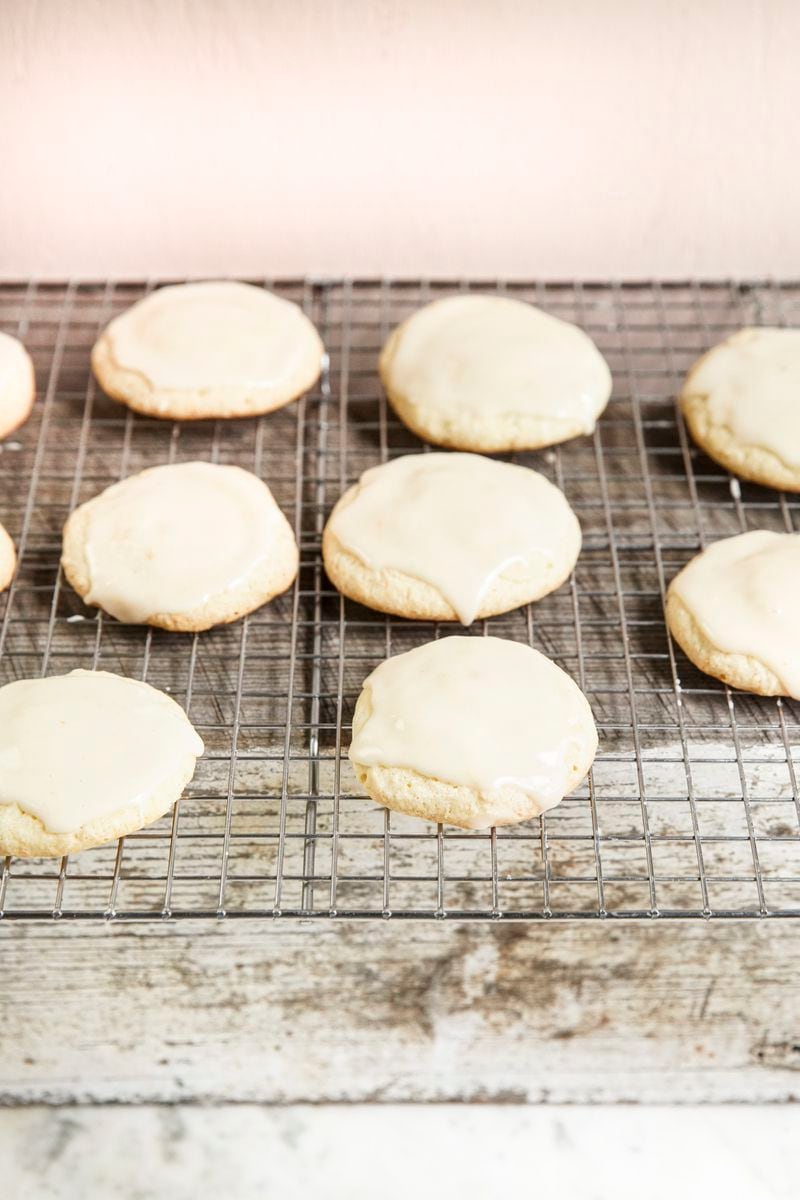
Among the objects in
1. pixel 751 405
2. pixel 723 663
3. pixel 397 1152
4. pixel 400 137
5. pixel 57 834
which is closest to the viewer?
pixel 57 834

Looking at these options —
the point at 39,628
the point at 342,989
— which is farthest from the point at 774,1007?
the point at 39,628

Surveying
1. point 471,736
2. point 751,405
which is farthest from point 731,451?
point 471,736

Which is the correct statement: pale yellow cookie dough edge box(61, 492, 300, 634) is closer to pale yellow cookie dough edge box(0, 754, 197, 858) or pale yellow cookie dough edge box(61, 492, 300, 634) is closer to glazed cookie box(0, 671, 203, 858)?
glazed cookie box(0, 671, 203, 858)

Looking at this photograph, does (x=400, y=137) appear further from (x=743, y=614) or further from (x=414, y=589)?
(x=743, y=614)

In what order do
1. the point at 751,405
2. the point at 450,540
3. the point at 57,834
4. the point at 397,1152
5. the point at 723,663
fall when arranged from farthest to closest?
the point at 751,405, the point at 397,1152, the point at 450,540, the point at 723,663, the point at 57,834

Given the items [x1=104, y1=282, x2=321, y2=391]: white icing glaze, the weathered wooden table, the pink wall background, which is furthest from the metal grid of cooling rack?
the pink wall background

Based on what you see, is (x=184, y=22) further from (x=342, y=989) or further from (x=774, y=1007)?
(x=774, y=1007)

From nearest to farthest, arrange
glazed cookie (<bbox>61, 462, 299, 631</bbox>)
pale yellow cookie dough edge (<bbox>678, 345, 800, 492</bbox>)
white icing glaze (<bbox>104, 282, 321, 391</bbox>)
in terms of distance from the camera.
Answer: glazed cookie (<bbox>61, 462, 299, 631</bbox>)
pale yellow cookie dough edge (<bbox>678, 345, 800, 492</bbox>)
white icing glaze (<bbox>104, 282, 321, 391</bbox>)
